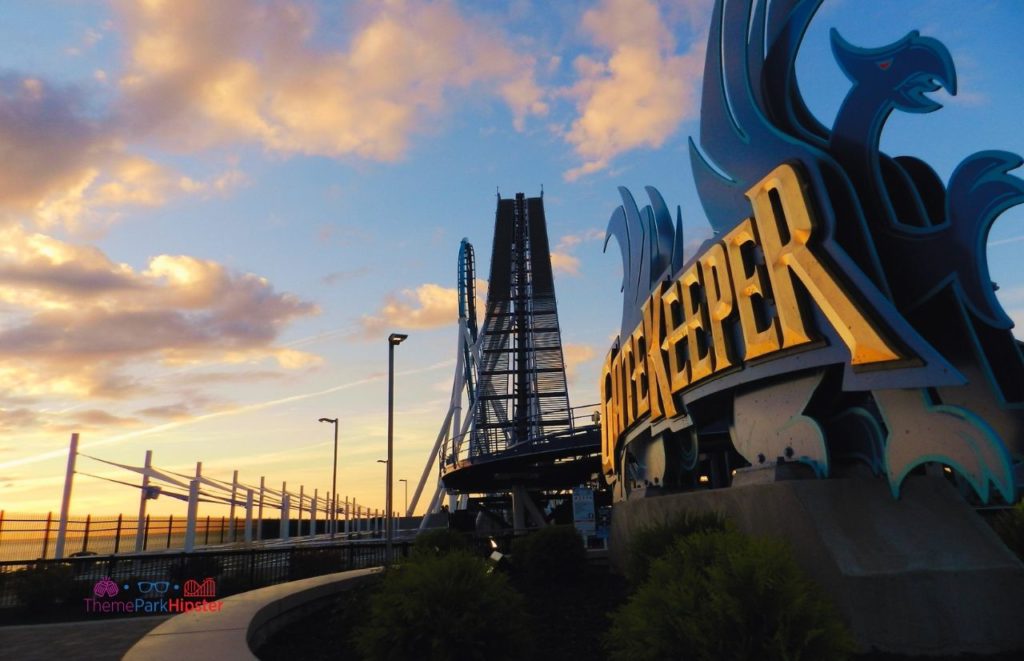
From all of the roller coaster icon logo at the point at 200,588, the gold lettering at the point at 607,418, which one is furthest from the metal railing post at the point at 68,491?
the gold lettering at the point at 607,418

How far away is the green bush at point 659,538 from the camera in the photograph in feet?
30.0

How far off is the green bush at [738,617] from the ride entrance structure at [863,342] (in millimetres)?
2540

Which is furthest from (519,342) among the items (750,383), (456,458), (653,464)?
(750,383)

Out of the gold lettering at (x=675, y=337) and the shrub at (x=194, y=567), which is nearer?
the gold lettering at (x=675, y=337)

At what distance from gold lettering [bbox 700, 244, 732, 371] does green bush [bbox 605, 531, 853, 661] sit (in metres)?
4.99

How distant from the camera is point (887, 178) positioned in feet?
26.8

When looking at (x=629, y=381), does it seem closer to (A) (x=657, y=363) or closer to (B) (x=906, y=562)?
(A) (x=657, y=363)

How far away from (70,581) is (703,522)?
1480cm

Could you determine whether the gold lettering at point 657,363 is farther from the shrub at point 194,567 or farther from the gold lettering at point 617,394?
the shrub at point 194,567

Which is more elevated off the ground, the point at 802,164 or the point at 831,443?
the point at 802,164

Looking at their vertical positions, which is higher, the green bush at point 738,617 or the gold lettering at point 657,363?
the gold lettering at point 657,363

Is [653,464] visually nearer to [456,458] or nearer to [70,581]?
[70,581]

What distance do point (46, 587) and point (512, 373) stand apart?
196ft

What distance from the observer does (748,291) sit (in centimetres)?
942
